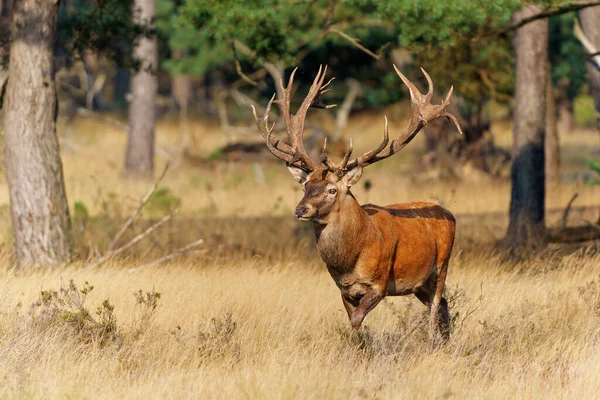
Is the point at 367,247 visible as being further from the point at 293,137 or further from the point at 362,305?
the point at 293,137

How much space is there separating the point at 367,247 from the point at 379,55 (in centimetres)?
439

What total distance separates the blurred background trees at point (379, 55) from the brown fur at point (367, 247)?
319 cm

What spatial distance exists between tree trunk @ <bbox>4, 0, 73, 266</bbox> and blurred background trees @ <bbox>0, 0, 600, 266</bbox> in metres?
0.11

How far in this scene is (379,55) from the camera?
38.2 ft

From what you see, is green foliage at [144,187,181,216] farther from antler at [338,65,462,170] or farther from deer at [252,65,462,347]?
antler at [338,65,462,170]

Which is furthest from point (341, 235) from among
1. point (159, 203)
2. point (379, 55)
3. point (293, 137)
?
point (159, 203)

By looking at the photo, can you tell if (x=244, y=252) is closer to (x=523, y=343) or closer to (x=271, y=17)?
(x=271, y=17)

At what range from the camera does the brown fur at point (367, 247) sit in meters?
7.61

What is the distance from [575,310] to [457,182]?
12.1m

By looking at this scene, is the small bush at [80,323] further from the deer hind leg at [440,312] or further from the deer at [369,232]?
the deer hind leg at [440,312]

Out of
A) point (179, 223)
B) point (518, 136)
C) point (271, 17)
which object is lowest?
point (179, 223)

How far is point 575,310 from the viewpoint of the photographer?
9172mm

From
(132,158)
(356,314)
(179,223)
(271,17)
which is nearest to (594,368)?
(356,314)

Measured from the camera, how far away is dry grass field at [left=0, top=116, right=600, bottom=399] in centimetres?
671
